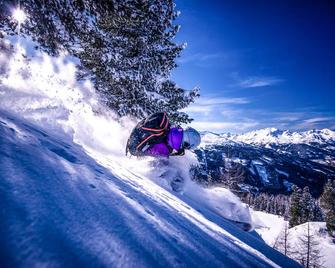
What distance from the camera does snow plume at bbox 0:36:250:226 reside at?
224 inches

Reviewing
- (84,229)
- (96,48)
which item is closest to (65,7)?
(96,48)

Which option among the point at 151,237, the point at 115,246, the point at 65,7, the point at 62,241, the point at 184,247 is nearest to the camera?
the point at 62,241

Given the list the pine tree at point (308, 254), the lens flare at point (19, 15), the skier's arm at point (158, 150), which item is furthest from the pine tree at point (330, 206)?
the lens flare at point (19, 15)

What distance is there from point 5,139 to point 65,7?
286 inches

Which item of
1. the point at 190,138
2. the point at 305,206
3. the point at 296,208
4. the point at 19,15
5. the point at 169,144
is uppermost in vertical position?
the point at 19,15

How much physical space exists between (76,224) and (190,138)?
508cm

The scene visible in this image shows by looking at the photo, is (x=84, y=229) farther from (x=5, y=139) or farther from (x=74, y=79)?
(x=74, y=79)

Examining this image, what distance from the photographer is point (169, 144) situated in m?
6.06

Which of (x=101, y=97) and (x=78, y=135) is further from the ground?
(x=101, y=97)

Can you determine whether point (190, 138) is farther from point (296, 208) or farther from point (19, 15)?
point (296, 208)

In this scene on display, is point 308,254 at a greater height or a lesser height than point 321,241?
greater

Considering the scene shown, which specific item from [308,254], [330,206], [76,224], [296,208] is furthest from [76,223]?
[296,208]

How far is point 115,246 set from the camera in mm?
1531

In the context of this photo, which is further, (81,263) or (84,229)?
(84,229)
